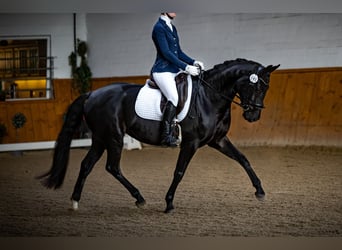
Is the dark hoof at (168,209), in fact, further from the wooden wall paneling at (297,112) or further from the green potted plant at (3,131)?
the green potted plant at (3,131)

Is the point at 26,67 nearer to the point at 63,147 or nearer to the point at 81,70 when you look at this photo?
the point at 81,70

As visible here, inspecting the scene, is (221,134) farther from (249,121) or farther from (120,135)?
(120,135)

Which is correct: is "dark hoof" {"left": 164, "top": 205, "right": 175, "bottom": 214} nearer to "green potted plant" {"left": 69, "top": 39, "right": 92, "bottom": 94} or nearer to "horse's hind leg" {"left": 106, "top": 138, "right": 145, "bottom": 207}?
"horse's hind leg" {"left": 106, "top": 138, "right": 145, "bottom": 207}

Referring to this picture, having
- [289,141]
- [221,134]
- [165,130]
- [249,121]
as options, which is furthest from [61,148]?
[289,141]

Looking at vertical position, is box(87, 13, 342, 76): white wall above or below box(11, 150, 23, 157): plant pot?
above

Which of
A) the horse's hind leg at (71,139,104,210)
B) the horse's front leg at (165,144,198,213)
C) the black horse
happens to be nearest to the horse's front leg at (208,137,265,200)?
the black horse

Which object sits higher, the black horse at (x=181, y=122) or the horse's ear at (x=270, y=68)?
the horse's ear at (x=270, y=68)

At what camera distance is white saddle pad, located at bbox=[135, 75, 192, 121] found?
1.71m

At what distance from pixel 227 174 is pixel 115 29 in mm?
751

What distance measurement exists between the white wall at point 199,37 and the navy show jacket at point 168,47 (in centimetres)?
3

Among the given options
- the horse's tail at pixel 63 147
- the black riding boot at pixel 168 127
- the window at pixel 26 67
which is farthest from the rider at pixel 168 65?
the window at pixel 26 67

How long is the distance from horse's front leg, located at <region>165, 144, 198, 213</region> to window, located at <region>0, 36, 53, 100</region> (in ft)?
1.94

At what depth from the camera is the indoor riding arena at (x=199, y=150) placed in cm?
162
